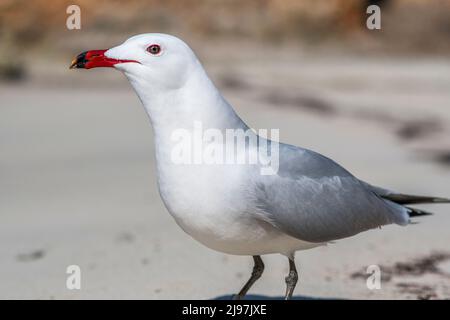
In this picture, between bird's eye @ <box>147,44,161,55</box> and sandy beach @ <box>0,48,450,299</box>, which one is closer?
bird's eye @ <box>147,44,161,55</box>

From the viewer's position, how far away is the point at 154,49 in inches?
136

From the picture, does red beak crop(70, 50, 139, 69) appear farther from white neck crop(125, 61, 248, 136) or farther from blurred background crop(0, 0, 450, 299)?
blurred background crop(0, 0, 450, 299)

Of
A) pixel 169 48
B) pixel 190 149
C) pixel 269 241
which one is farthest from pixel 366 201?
pixel 169 48

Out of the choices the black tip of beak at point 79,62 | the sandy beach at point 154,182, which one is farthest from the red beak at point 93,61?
the sandy beach at point 154,182

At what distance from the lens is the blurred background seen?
16.7ft

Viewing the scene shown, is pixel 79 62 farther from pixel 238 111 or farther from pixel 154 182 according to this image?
pixel 238 111

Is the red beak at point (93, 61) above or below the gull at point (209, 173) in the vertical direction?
above

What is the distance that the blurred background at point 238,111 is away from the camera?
510cm

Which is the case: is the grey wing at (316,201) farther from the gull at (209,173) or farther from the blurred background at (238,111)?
the blurred background at (238,111)

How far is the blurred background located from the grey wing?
2.50 feet

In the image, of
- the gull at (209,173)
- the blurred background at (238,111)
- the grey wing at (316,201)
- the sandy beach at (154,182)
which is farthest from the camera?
the blurred background at (238,111)

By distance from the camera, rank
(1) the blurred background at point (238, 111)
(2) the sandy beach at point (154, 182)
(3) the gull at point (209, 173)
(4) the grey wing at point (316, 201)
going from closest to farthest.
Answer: (3) the gull at point (209, 173), (4) the grey wing at point (316, 201), (2) the sandy beach at point (154, 182), (1) the blurred background at point (238, 111)

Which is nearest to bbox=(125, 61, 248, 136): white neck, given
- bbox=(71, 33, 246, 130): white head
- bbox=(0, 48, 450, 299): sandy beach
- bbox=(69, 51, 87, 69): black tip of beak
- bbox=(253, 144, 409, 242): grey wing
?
bbox=(71, 33, 246, 130): white head

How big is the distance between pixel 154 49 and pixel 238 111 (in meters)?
9.30
